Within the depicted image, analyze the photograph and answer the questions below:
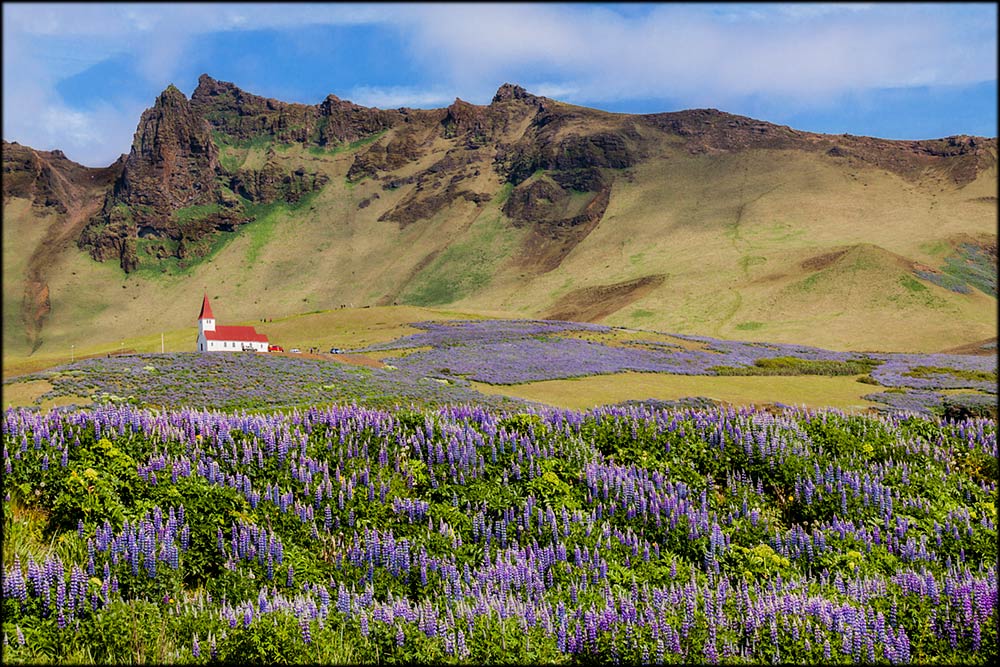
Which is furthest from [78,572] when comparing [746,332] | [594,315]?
[594,315]

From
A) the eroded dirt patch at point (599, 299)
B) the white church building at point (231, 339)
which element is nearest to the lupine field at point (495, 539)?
the white church building at point (231, 339)

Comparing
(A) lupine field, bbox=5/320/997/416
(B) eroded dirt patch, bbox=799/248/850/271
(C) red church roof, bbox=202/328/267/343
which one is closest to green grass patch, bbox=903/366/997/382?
(A) lupine field, bbox=5/320/997/416

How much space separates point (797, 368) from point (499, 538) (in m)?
47.9

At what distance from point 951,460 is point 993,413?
1748cm

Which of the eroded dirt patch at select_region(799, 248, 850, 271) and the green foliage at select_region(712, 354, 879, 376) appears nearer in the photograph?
the green foliage at select_region(712, 354, 879, 376)

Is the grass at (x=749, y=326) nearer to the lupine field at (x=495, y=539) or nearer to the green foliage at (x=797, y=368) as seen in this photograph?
the green foliage at (x=797, y=368)

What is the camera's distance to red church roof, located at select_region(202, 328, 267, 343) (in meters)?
61.8

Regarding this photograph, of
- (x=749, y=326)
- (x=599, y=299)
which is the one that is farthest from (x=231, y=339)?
(x=599, y=299)

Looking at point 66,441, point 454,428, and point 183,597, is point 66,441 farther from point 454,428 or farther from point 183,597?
point 454,428

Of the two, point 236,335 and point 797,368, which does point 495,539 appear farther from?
point 236,335

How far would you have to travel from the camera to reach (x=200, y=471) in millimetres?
10953

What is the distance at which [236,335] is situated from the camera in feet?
205

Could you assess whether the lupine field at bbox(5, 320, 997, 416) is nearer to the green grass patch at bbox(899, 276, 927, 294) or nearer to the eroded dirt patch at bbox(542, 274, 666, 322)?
the green grass patch at bbox(899, 276, 927, 294)

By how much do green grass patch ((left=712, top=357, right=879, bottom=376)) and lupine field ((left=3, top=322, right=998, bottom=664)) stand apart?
3369cm
